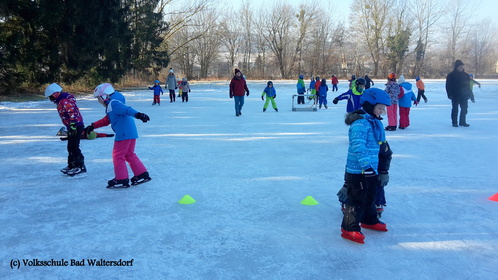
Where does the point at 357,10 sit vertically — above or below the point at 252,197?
above

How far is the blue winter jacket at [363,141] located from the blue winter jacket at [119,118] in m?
2.84

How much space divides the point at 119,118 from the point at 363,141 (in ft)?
10.4

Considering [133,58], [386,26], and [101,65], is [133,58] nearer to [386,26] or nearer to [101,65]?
[101,65]

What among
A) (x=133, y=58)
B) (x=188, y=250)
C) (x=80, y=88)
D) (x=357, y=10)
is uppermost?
(x=357, y=10)

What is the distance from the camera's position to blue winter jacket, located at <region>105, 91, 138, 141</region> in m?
4.65

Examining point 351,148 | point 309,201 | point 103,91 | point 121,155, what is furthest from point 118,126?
point 351,148

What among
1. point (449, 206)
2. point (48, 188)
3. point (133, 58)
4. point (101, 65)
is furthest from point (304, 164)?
point (133, 58)

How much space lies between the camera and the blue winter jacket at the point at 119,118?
4.65 meters

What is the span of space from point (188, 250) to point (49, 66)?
20.7 metres

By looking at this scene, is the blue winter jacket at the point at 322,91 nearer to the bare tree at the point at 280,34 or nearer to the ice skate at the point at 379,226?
the ice skate at the point at 379,226

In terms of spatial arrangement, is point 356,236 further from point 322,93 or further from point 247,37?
point 247,37

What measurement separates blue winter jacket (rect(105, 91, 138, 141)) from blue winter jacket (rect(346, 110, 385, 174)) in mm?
2839

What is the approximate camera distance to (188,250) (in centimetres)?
310

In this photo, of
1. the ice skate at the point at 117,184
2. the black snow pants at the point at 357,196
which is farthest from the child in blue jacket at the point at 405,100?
the ice skate at the point at 117,184
